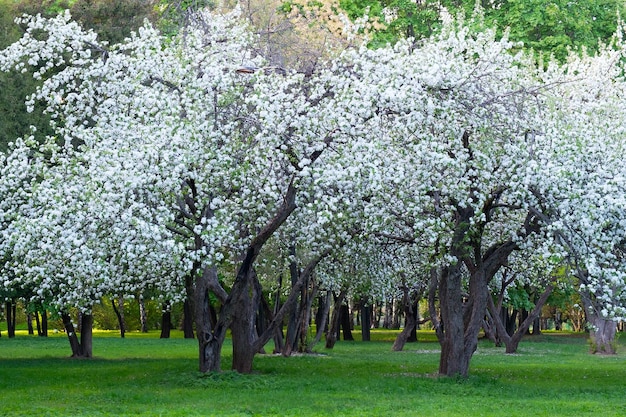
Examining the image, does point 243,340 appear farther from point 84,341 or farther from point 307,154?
point 84,341

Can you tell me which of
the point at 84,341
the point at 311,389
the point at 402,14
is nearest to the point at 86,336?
the point at 84,341

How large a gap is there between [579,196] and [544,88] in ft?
10.0

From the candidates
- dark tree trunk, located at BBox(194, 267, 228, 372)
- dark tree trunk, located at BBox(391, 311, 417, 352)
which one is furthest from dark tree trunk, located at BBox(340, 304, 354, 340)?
dark tree trunk, located at BBox(194, 267, 228, 372)

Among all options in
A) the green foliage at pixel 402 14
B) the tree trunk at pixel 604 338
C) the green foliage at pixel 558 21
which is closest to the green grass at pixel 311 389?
the tree trunk at pixel 604 338

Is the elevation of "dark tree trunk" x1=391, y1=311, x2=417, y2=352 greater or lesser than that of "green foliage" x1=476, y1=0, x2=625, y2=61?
lesser

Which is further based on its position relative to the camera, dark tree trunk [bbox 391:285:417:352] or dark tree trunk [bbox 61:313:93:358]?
dark tree trunk [bbox 391:285:417:352]

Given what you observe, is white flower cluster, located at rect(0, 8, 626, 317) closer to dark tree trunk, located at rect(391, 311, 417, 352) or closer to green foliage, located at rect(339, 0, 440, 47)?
green foliage, located at rect(339, 0, 440, 47)

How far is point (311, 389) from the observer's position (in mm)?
21344

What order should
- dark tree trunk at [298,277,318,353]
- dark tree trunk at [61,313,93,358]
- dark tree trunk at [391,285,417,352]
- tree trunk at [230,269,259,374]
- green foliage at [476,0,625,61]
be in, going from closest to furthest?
1. tree trunk at [230,269,259,374]
2. dark tree trunk at [61,313,93,358]
3. dark tree trunk at [298,277,318,353]
4. green foliage at [476,0,625,61]
5. dark tree trunk at [391,285,417,352]

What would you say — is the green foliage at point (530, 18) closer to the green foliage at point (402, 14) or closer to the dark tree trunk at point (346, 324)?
the green foliage at point (402, 14)

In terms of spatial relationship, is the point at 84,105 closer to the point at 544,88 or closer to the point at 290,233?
the point at 290,233

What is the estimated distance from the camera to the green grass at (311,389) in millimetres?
17438

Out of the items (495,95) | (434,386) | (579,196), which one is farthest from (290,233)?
(579,196)

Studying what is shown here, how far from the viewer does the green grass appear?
17.4 m
